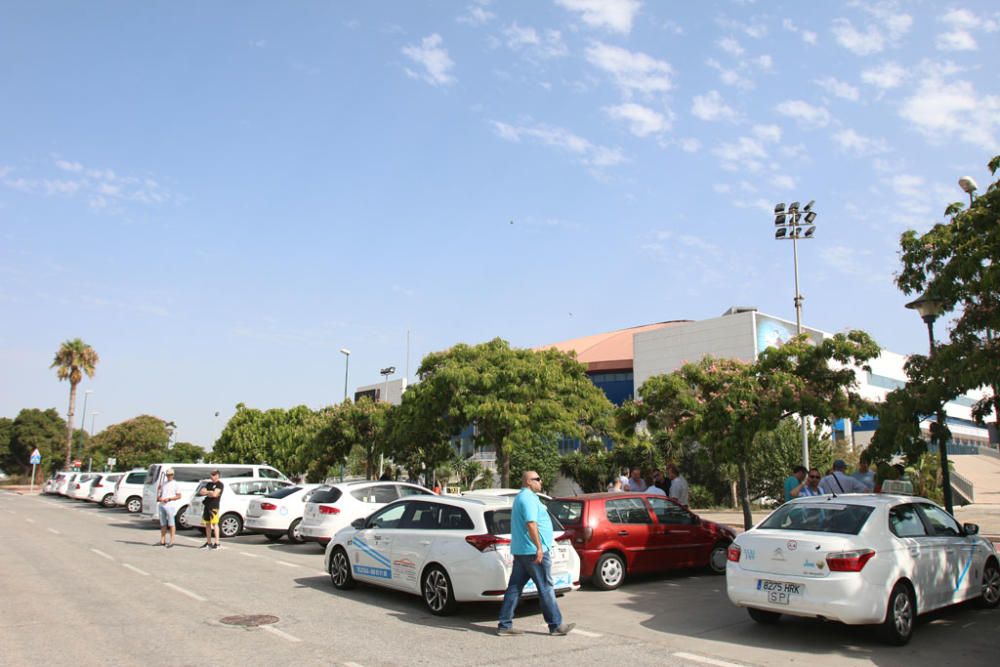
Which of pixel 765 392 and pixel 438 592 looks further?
pixel 765 392

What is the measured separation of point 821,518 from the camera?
858cm

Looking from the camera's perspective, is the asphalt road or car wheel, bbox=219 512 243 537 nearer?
the asphalt road

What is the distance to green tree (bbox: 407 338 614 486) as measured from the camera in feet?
76.5

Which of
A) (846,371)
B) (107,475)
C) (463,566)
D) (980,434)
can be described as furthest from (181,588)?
(980,434)

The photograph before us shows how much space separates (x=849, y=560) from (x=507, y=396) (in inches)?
635

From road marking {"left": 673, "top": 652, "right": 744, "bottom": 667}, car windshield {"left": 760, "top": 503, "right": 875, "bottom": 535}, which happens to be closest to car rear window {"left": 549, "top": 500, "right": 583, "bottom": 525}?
car windshield {"left": 760, "top": 503, "right": 875, "bottom": 535}

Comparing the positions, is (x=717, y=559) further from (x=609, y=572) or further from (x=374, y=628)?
(x=374, y=628)

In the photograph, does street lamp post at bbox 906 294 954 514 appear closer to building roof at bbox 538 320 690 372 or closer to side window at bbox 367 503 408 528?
side window at bbox 367 503 408 528

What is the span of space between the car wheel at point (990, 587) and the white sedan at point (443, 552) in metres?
5.15

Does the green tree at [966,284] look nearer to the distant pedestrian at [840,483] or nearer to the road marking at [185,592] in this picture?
the distant pedestrian at [840,483]

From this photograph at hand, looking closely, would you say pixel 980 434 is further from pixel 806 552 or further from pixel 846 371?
pixel 806 552

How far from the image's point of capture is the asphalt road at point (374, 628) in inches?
290

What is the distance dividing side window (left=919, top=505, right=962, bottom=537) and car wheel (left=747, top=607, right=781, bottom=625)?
83.5 inches

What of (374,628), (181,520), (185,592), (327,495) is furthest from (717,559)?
(181,520)
